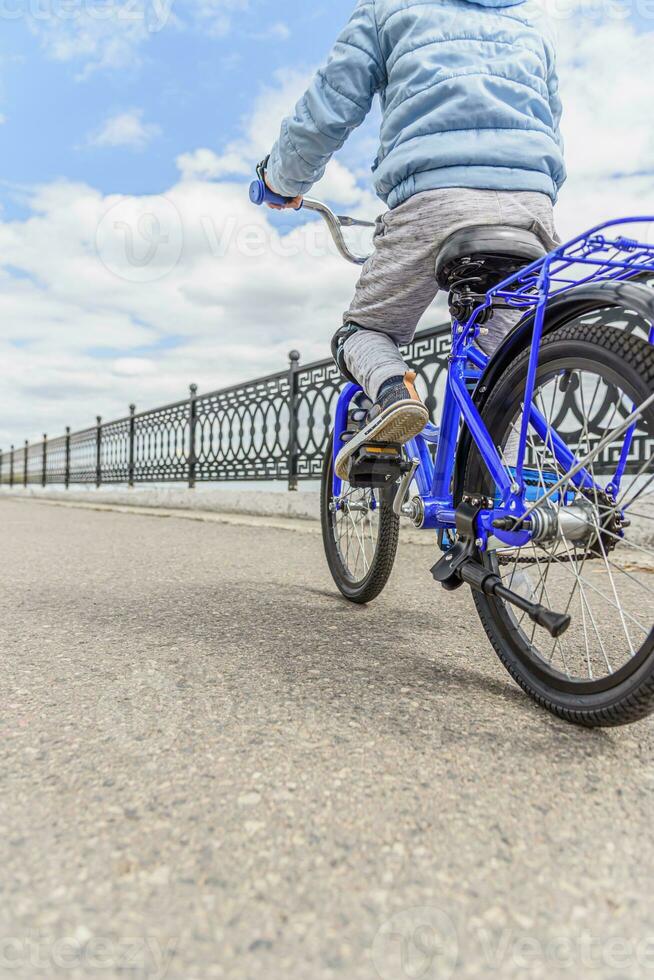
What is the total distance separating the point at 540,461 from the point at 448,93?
1000 mm

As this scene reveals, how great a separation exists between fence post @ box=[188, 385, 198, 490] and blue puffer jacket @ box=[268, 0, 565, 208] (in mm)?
8606

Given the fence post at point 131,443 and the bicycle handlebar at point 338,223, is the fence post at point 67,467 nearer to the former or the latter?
the fence post at point 131,443

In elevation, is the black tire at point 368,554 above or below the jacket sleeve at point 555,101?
below

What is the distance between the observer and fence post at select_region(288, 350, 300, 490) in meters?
7.56

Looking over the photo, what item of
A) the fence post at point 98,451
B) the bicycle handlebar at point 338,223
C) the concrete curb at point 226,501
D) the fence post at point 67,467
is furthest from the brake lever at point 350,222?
the fence post at point 67,467

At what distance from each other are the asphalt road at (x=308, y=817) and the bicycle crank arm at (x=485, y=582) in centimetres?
22

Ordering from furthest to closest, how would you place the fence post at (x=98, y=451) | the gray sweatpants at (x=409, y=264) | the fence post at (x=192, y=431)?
→ the fence post at (x=98, y=451)
the fence post at (x=192, y=431)
the gray sweatpants at (x=409, y=264)

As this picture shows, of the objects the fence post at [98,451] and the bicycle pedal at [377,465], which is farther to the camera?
the fence post at [98,451]

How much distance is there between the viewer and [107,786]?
3.53 feet

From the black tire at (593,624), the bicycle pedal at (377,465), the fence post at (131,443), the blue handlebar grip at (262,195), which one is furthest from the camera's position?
the fence post at (131,443)

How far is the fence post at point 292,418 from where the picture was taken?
24.8ft

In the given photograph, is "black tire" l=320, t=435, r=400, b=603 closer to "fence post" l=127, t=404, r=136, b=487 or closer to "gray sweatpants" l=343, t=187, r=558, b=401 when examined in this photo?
"gray sweatpants" l=343, t=187, r=558, b=401

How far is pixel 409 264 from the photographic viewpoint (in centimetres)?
186

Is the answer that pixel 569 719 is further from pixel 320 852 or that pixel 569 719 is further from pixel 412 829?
pixel 320 852
